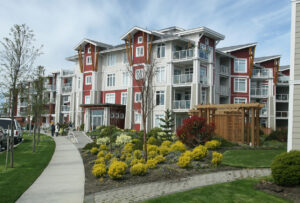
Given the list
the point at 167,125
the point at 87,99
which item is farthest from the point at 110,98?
the point at 167,125

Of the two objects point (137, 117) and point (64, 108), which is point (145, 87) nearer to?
point (137, 117)

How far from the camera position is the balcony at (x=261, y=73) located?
40844mm

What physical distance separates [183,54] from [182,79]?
2.81 metres

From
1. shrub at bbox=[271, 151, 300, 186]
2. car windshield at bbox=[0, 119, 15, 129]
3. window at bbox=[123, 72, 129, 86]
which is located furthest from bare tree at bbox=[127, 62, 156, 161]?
window at bbox=[123, 72, 129, 86]

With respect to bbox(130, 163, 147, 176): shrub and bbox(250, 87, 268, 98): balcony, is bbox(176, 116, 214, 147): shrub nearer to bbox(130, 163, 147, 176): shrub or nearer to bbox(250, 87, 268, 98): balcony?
bbox(130, 163, 147, 176): shrub

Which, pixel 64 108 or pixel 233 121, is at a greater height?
pixel 64 108

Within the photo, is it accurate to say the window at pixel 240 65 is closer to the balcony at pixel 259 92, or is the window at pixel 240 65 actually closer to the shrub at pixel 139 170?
the balcony at pixel 259 92

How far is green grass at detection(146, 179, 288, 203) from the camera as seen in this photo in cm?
669

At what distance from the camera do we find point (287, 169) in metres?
7.42

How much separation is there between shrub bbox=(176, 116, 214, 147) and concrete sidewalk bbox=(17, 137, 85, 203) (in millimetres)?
5717

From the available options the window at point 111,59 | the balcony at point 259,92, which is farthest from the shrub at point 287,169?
the balcony at point 259,92

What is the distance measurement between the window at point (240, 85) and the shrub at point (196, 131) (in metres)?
24.7

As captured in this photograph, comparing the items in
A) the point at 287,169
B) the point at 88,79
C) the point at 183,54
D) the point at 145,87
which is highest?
the point at 183,54

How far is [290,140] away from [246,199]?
3.69m
